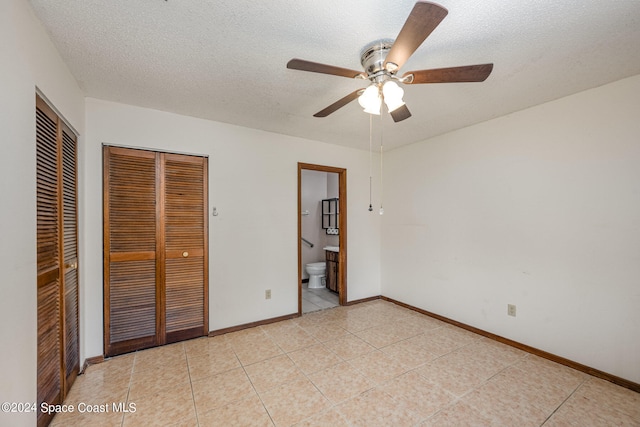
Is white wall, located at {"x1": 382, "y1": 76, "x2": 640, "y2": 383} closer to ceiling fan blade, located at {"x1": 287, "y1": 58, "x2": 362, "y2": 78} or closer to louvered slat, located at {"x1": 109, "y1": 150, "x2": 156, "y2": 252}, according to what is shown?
ceiling fan blade, located at {"x1": 287, "y1": 58, "x2": 362, "y2": 78}

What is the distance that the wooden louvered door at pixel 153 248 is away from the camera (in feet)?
8.05

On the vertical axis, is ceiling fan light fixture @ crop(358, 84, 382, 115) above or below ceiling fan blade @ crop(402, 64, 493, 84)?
below

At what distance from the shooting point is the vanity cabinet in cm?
443

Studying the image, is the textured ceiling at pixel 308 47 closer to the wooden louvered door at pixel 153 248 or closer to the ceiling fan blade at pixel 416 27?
the ceiling fan blade at pixel 416 27

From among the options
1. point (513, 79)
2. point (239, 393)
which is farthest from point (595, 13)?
point (239, 393)

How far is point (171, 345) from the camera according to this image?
2.64m

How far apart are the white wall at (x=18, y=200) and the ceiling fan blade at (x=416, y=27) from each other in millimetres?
1682

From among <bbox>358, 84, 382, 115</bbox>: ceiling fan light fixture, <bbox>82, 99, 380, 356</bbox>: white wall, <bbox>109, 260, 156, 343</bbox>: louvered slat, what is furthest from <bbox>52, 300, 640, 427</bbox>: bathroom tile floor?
<bbox>358, 84, 382, 115</bbox>: ceiling fan light fixture

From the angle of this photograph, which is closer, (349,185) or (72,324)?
(72,324)

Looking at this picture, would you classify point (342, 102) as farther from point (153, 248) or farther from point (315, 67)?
point (153, 248)

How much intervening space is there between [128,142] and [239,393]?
2407 mm

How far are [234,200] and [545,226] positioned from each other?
3.12 m

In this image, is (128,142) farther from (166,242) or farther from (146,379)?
(146,379)

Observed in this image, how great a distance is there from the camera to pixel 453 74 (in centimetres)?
144
